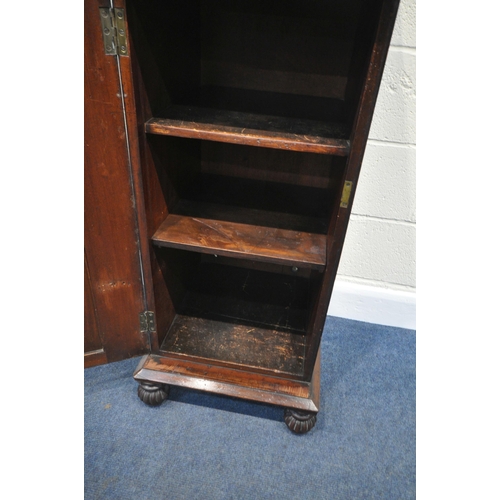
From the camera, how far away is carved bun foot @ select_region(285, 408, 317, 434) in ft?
3.68

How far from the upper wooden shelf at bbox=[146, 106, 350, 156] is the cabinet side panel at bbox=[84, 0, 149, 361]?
92mm

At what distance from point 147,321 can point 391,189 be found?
0.80 meters

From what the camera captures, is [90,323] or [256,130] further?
[90,323]

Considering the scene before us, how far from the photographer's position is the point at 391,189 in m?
1.22

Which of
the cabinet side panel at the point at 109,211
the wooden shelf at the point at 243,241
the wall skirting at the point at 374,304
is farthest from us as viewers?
the wall skirting at the point at 374,304

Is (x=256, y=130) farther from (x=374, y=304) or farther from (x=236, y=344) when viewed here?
(x=374, y=304)

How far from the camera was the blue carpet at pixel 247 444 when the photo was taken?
1042mm

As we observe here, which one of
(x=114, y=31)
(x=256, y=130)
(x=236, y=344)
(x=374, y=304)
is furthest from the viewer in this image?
(x=374, y=304)

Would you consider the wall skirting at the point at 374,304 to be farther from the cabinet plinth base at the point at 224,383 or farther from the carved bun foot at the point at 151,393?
the carved bun foot at the point at 151,393

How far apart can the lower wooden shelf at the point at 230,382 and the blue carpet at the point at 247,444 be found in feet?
0.42

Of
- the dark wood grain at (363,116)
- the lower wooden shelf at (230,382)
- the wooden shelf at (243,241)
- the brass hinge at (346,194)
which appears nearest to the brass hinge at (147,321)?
the lower wooden shelf at (230,382)

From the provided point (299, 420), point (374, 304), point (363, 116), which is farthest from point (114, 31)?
point (374, 304)

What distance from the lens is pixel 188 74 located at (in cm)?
99

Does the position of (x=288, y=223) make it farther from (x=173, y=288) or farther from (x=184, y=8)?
(x=184, y=8)
